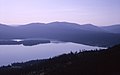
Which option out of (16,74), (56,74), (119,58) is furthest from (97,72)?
(16,74)

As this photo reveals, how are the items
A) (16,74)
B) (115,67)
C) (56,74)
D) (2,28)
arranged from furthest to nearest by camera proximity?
(2,28), (16,74), (56,74), (115,67)

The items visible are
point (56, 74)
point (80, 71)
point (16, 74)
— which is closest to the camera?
point (80, 71)

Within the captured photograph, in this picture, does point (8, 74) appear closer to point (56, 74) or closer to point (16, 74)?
point (16, 74)

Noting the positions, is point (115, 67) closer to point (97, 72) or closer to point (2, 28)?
point (97, 72)

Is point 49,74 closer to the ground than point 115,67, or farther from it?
closer to the ground

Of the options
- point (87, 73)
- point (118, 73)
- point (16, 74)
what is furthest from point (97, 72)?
point (16, 74)

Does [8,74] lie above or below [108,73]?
below

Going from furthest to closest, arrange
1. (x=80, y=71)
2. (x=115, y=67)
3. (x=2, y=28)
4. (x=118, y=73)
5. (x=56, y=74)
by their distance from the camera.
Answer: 1. (x=2, y=28)
2. (x=56, y=74)
3. (x=80, y=71)
4. (x=115, y=67)
5. (x=118, y=73)

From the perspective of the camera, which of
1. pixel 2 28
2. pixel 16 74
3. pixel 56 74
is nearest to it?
pixel 56 74

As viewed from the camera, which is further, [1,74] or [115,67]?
[1,74]
